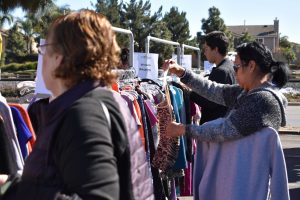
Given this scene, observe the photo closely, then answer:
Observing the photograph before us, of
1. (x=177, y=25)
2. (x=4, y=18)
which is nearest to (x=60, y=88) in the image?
(x=4, y=18)

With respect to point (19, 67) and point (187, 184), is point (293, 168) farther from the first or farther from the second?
point (19, 67)

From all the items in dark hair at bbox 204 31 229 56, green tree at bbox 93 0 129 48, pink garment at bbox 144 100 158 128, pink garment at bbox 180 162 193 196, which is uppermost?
green tree at bbox 93 0 129 48

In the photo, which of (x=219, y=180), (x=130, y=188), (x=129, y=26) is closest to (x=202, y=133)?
(x=219, y=180)

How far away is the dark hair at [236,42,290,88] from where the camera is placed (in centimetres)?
309

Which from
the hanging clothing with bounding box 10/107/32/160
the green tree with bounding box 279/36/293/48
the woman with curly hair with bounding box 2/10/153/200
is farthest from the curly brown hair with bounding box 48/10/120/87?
the green tree with bounding box 279/36/293/48

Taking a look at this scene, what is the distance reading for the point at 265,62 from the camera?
3.09 meters

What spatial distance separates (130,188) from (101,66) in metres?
0.44

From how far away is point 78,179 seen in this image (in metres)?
1.51

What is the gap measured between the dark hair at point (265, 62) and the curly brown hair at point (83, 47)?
5.10ft

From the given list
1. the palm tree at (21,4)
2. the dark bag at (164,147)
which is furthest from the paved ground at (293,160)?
the palm tree at (21,4)

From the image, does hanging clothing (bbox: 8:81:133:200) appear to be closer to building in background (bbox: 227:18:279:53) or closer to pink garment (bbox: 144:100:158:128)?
pink garment (bbox: 144:100:158:128)

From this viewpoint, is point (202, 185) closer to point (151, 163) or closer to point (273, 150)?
point (273, 150)

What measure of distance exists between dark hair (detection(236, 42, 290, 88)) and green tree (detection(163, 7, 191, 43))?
57.7 metres

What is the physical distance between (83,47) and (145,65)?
140 inches
